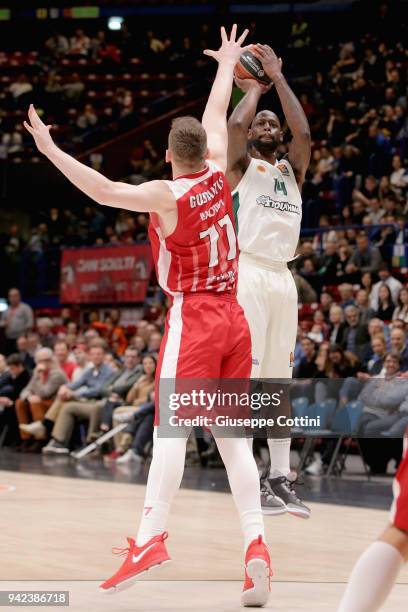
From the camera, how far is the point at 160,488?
4.86m

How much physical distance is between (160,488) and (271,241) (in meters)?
1.93

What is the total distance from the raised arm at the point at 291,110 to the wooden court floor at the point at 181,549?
2258mm

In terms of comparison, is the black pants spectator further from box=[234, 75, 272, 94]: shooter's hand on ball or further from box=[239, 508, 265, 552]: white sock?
box=[239, 508, 265, 552]: white sock

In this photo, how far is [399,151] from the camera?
18.2m

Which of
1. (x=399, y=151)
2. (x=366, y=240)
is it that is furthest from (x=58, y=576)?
(x=399, y=151)

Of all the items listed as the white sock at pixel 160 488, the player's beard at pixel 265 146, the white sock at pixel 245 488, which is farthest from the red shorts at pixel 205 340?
the player's beard at pixel 265 146

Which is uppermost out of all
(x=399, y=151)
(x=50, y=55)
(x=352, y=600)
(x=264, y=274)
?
(x=50, y=55)

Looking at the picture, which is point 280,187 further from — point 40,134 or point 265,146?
point 40,134

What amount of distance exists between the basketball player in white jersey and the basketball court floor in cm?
53

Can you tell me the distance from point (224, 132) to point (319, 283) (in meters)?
10.4

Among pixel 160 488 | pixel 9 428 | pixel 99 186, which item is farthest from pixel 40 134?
pixel 9 428

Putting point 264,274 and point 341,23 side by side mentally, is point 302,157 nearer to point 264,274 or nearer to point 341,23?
point 264,274

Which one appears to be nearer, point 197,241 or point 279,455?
point 197,241

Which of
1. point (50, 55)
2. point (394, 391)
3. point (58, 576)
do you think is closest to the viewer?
point (58, 576)
